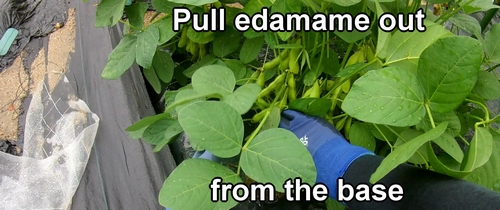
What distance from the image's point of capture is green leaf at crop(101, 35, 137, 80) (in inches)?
34.1

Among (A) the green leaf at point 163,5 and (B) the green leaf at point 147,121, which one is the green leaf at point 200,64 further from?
(B) the green leaf at point 147,121

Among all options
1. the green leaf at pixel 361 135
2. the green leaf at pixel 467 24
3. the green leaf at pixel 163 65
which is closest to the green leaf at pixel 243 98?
the green leaf at pixel 361 135

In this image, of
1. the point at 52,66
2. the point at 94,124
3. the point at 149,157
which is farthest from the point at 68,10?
the point at 149,157

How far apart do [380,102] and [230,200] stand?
23 cm

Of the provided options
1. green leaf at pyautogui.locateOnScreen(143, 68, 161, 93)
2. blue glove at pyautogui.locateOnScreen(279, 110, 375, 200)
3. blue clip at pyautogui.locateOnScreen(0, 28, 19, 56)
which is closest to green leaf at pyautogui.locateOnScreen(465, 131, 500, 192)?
blue glove at pyautogui.locateOnScreen(279, 110, 375, 200)

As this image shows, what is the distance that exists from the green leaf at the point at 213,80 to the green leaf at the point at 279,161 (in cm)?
14

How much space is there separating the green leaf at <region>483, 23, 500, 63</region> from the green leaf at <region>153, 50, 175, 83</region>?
68 cm

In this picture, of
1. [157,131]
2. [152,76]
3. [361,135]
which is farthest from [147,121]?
[361,135]

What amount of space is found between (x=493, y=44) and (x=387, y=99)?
1.48ft

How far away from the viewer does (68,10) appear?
155 cm

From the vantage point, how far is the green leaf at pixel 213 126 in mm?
540

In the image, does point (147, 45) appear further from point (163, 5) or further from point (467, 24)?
point (467, 24)

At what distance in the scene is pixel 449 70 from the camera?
50 cm

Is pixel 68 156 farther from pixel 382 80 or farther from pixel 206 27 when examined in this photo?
pixel 382 80
